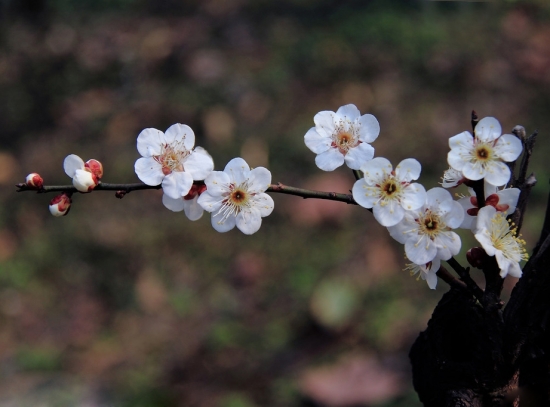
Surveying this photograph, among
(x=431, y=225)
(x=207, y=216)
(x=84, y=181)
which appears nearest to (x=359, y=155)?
(x=431, y=225)

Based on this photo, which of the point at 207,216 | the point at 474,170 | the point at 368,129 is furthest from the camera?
the point at 207,216

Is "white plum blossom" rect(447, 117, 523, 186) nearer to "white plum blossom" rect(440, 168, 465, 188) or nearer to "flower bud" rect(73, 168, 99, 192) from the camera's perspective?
"white plum blossom" rect(440, 168, 465, 188)

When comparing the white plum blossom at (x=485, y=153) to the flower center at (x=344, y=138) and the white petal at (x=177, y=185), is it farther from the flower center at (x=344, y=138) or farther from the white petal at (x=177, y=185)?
the white petal at (x=177, y=185)

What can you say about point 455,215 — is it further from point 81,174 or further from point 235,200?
point 81,174

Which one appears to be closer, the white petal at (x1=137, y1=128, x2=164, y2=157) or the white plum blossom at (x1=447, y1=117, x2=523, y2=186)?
the white plum blossom at (x1=447, y1=117, x2=523, y2=186)

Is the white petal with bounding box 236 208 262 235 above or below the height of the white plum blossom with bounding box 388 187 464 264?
above

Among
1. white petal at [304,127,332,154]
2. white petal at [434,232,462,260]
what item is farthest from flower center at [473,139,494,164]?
white petal at [304,127,332,154]

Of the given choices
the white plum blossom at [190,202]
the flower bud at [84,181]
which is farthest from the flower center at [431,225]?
the flower bud at [84,181]
